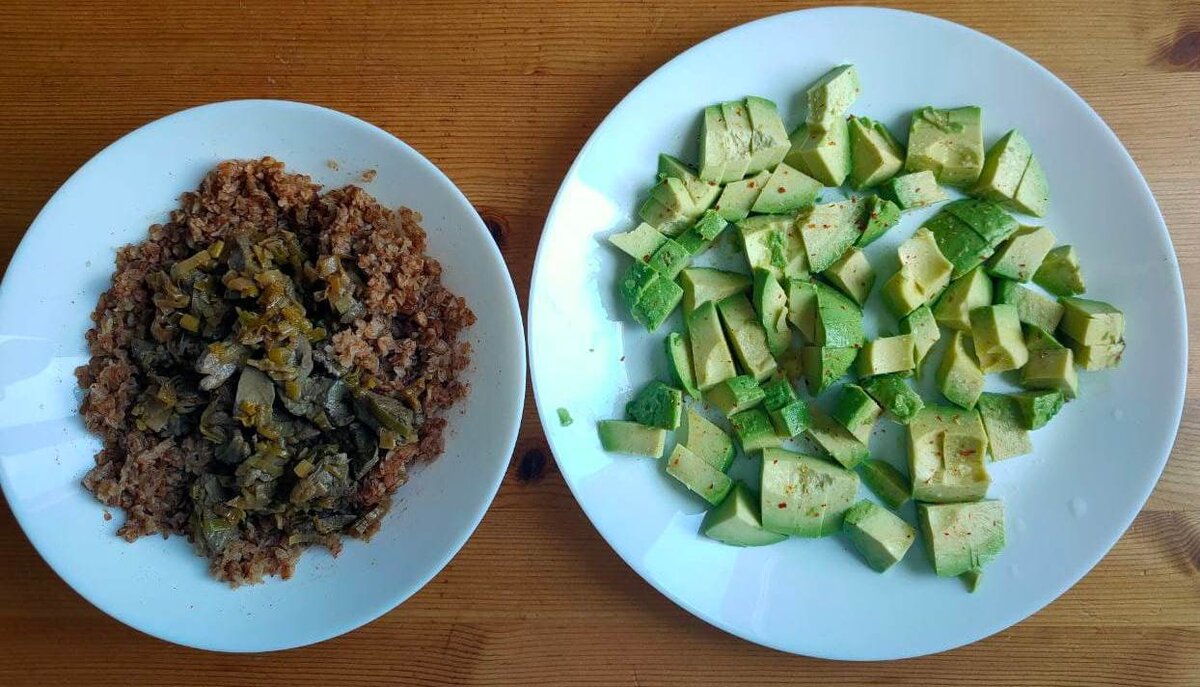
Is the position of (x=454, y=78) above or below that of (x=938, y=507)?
above

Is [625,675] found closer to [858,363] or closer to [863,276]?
[858,363]

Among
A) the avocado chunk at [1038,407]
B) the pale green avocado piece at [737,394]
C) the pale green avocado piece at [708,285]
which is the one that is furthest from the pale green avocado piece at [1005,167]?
the pale green avocado piece at [737,394]

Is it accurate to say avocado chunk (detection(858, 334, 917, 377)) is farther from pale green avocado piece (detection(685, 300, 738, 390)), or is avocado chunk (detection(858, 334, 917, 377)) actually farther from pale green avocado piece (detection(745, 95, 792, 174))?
pale green avocado piece (detection(745, 95, 792, 174))

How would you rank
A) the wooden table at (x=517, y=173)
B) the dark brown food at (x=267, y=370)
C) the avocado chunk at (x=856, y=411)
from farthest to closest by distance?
the wooden table at (x=517, y=173), the avocado chunk at (x=856, y=411), the dark brown food at (x=267, y=370)

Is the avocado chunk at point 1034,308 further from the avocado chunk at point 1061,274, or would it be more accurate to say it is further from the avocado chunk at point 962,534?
the avocado chunk at point 962,534

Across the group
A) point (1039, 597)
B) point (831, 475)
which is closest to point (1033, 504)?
point (1039, 597)

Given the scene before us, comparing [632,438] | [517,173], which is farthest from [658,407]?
[517,173]

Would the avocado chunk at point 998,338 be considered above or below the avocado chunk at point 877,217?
below
